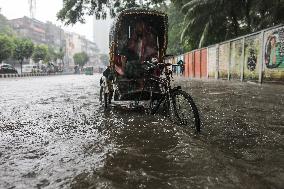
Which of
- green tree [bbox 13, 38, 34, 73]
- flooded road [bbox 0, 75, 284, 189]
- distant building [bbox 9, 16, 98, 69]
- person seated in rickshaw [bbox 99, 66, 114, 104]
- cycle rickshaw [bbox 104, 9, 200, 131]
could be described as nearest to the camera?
flooded road [bbox 0, 75, 284, 189]

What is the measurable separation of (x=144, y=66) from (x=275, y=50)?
32.3 feet

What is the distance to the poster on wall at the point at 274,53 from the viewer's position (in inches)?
556

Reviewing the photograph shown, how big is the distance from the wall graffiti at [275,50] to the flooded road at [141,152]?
27.8 feet

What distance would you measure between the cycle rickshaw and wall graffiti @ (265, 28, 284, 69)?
7334 millimetres

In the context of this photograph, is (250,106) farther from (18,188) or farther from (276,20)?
(276,20)

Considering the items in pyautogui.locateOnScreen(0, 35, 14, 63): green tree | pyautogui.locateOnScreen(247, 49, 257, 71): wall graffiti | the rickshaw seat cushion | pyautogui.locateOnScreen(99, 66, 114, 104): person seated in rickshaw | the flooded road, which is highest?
pyautogui.locateOnScreen(0, 35, 14, 63): green tree

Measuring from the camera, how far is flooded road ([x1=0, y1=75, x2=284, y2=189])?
2.92m

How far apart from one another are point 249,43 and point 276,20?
684 cm

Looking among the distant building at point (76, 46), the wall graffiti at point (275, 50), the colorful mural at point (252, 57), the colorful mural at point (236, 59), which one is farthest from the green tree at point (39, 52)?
the wall graffiti at point (275, 50)

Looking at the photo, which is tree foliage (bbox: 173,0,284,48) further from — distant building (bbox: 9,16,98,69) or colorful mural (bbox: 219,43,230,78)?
distant building (bbox: 9,16,98,69)

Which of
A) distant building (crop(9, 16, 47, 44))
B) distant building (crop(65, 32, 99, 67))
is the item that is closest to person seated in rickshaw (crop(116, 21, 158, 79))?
distant building (crop(9, 16, 47, 44))

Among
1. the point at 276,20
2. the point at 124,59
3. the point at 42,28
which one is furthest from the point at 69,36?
the point at 124,59

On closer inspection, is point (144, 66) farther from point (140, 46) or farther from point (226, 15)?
point (226, 15)

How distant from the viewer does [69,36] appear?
124m
